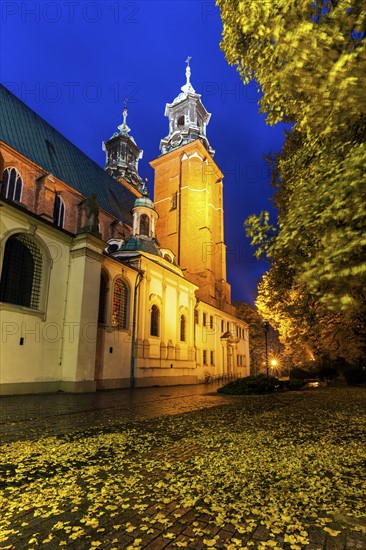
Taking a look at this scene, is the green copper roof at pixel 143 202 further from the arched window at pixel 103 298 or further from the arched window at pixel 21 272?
the arched window at pixel 21 272

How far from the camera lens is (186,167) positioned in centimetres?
4431

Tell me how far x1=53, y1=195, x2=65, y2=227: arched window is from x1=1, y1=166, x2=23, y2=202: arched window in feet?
10.9

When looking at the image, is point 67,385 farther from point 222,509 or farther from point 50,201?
point 50,201

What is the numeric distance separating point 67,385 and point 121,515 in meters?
13.6

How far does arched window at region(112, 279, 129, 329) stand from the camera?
69.2 feet

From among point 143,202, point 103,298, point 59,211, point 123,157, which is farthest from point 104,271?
point 123,157

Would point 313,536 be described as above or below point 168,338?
below

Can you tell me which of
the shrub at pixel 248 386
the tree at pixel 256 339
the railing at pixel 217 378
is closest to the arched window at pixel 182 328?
the railing at pixel 217 378

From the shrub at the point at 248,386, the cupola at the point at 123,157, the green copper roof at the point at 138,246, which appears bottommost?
the shrub at the point at 248,386

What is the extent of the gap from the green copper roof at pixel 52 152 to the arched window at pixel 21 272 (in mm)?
13483

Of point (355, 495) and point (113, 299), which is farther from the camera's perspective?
point (113, 299)

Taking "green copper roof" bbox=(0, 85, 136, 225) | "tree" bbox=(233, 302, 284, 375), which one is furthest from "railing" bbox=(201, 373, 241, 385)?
"green copper roof" bbox=(0, 85, 136, 225)

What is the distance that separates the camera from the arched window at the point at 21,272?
1451 centimetres

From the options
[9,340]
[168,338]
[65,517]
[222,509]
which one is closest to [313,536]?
[222,509]
